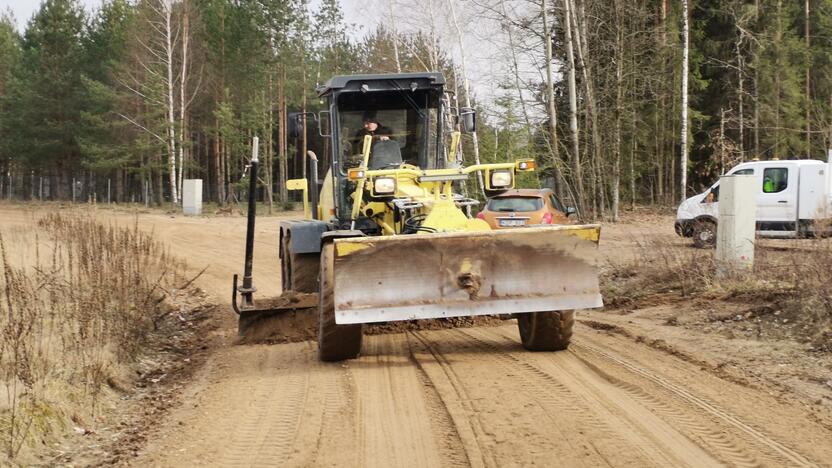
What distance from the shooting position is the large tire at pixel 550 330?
27.5 ft

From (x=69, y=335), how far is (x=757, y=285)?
836 cm

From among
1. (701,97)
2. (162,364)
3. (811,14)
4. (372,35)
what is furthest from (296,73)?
(162,364)

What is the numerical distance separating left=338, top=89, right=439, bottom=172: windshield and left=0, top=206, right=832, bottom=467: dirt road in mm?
2276

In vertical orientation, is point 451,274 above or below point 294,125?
below

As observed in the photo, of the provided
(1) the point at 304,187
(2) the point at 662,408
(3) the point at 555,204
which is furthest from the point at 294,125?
(3) the point at 555,204

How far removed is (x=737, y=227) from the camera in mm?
12328

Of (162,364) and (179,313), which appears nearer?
(162,364)

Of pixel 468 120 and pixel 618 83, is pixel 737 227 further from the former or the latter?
pixel 618 83

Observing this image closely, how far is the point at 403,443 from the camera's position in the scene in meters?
5.72

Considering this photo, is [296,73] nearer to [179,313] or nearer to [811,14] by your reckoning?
[811,14]

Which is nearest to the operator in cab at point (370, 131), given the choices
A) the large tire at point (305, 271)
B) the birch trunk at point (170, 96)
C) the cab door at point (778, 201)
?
the large tire at point (305, 271)

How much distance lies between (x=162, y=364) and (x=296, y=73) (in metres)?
37.4

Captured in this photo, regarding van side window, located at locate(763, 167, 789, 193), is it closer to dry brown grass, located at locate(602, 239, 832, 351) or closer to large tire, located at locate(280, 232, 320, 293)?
dry brown grass, located at locate(602, 239, 832, 351)

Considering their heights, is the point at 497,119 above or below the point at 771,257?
above
